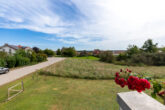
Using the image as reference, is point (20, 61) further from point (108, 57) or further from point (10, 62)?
point (108, 57)

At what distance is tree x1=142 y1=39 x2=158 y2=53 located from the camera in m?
15.9

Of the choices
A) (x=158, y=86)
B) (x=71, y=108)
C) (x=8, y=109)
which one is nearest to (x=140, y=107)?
(x=158, y=86)

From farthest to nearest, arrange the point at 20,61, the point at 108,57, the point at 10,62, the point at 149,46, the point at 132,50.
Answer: the point at 149,46, the point at 108,57, the point at 132,50, the point at 20,61, the point at 10,62

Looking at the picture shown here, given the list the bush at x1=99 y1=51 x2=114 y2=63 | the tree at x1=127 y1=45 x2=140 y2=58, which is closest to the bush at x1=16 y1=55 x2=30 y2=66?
the bush at x1=99 y1=51 x2=114 y2=63

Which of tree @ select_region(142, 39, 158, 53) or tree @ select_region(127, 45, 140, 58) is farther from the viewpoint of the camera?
tree @ select_region(142, 39, 158, 53)

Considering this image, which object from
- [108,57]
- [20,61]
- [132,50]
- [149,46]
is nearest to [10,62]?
[20,61]

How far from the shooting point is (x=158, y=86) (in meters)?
1.20

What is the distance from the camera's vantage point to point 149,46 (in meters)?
16.5

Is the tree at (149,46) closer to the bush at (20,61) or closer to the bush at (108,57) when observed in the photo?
the bush at (108,57)

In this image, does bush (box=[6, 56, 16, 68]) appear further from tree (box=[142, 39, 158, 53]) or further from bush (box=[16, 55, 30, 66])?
tree (box=[142, 39, 158, 53])

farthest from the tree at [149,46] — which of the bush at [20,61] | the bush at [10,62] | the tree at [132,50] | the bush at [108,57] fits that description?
the bush at [10,62]

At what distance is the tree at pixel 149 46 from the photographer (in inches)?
624

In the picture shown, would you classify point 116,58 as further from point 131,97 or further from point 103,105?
point 131,97

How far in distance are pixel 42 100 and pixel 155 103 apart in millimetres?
3362
